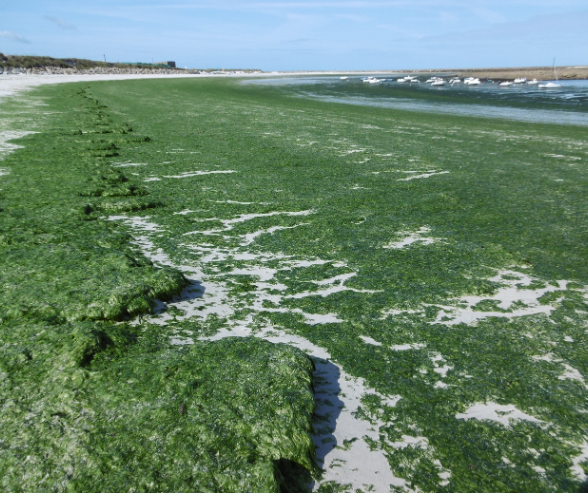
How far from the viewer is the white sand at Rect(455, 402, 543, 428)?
293 centimetres

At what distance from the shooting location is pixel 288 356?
10.8ft

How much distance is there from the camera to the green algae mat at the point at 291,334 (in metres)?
2.54

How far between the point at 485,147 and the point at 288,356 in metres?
11.2

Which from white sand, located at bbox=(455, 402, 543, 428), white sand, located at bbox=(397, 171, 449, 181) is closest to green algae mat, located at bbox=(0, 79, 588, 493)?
white sand, located at bbox=(455, 402, 543, 428)

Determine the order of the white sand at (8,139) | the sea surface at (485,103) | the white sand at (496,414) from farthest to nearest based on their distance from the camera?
the sea surface at (485,103)
the white sand at (8,139)
the white sand at (496,414)

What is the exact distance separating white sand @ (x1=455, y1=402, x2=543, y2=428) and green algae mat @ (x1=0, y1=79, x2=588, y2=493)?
1 cm

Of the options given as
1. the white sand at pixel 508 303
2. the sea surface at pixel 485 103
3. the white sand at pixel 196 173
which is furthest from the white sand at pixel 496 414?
the sea surface at pixel 485 103

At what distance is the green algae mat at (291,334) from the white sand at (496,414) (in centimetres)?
1

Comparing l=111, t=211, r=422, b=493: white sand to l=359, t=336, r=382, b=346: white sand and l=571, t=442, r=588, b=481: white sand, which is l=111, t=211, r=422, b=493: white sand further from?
l=571, t=442, r=588, b=481: white sand

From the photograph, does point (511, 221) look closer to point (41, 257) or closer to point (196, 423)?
point (196, 423)

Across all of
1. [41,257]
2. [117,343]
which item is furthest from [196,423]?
[41,257]

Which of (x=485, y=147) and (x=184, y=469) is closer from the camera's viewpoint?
(x=184, y=469)

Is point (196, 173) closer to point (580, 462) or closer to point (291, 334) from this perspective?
point (291, 334)

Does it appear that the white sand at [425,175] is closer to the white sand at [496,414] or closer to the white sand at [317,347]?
the white sand at [317,347]
